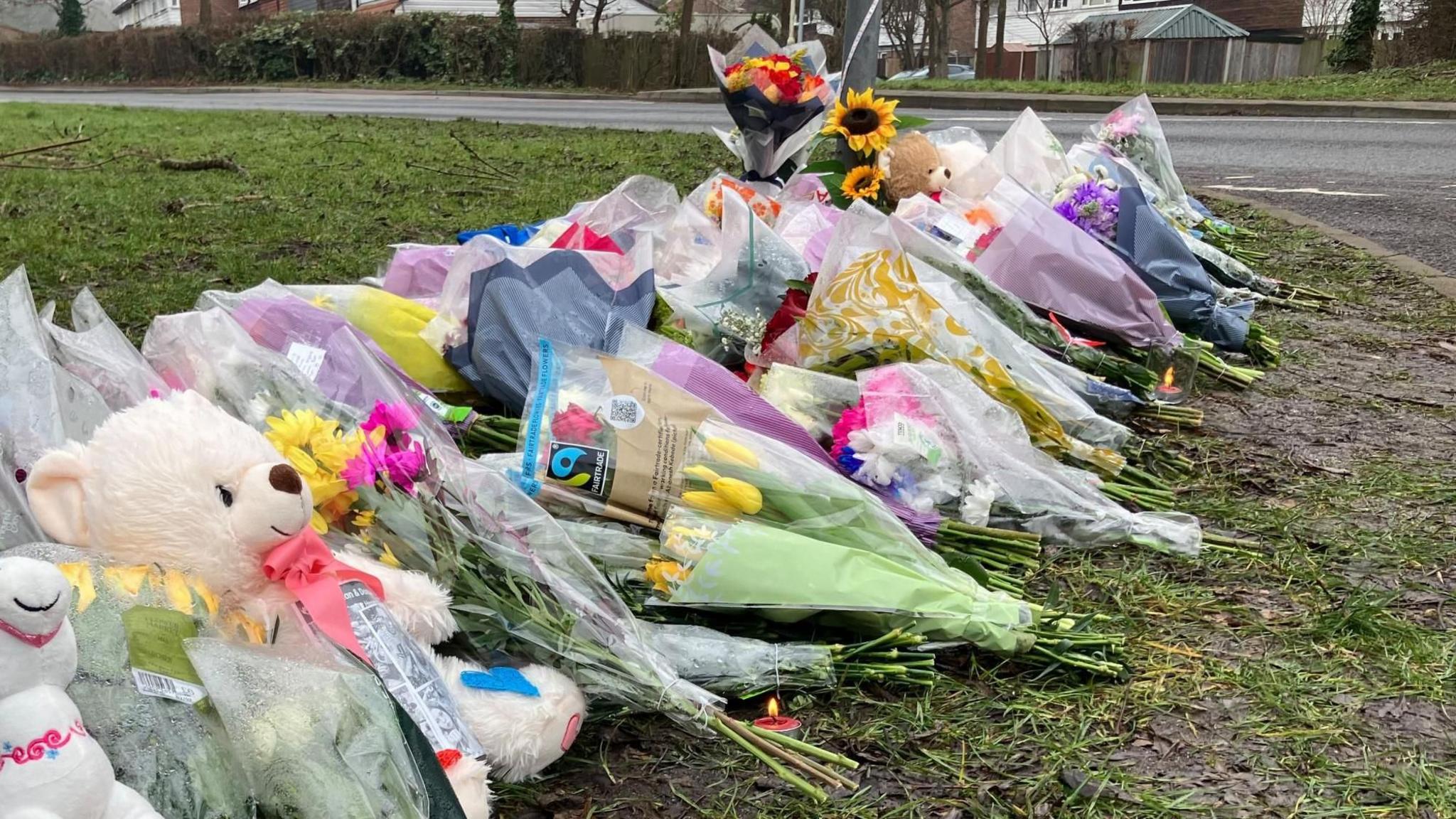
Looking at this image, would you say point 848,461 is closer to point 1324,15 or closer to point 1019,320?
point 1019,320

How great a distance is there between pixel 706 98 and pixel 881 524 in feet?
58.1

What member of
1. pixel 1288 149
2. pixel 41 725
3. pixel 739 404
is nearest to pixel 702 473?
pixel 739 404

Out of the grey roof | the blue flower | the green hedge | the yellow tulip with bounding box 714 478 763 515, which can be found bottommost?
the blue flower

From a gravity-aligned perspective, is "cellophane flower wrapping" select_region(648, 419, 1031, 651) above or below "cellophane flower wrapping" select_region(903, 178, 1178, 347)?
below

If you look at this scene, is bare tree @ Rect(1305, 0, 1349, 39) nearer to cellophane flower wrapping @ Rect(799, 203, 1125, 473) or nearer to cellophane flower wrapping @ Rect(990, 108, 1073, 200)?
cellophane flower wrapping @ Rect(990, 108, 1073, 200)

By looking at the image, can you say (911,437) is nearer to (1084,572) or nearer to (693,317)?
(1084,572)

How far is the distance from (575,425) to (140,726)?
3.71 feet

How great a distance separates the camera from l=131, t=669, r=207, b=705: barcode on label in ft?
4.18

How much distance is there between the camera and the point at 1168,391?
3.41 m

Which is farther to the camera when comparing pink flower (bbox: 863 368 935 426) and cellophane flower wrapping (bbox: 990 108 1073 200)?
cellophane flower wrapping (bbox: 990 108 1073 200)

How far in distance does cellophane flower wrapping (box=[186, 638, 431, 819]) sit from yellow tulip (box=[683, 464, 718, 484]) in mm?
1000

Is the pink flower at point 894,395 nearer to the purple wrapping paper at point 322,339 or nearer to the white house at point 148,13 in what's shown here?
the purple wrapping paper at point 322,339

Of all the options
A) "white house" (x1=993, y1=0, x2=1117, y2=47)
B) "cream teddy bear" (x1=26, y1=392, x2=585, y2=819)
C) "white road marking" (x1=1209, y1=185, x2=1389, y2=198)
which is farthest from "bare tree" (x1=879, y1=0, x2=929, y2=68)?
"cream teddy bear" (x1=26, y1=392, x2=585, y2=819)

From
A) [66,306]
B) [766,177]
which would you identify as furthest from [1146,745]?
[66,306]
